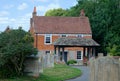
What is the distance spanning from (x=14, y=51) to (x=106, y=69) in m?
19.1

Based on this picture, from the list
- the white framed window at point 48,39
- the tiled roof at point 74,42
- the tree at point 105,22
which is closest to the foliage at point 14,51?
the tiled roof at point 74,42

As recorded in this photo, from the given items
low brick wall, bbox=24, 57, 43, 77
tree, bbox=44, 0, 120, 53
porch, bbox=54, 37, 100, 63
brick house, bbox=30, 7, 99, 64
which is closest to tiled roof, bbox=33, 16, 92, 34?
brick house, bbox=30, 7, 99, 64

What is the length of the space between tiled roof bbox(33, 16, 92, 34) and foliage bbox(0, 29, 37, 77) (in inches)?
1744

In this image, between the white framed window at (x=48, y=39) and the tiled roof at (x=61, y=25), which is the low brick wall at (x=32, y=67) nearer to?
the tiled roof at (x=61, y=25)

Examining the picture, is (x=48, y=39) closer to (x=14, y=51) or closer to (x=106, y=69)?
(x=14, y=51)

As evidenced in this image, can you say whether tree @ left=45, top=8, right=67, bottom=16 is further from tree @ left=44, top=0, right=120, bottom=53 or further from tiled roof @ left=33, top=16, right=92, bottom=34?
tiled roof @ left=33, top=16, right=92, bottom=34

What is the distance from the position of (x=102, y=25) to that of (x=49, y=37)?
11.7 meters

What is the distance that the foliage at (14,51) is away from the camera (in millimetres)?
22953

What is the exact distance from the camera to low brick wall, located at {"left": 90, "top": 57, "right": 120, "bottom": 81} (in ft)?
13.0

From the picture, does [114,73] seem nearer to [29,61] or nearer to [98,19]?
[29,61]

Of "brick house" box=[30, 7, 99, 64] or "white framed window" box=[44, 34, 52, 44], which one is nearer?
"brick house" box=[30, 7, 99, 64]

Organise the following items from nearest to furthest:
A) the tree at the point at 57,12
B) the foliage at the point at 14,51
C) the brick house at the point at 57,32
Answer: the foliage at the point at 14,51
the brick house at the point at 57,32
the tree at the point at 57,12

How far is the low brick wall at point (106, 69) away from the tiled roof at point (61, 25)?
64509 mm

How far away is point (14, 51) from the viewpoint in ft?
74.8
